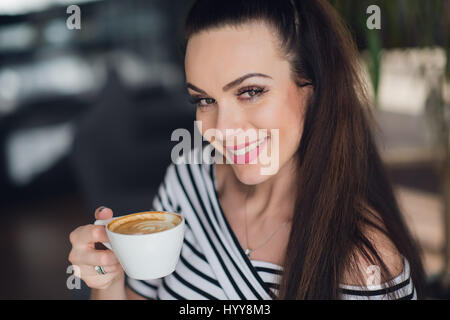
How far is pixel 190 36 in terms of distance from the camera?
Answer: 741mm

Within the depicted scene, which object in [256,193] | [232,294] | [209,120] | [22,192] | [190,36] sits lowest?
[22,192]

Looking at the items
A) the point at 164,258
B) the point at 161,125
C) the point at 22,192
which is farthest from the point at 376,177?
the point at 22,192

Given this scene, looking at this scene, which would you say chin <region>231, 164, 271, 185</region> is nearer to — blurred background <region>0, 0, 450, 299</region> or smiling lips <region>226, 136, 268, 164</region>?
smiling lips <region>226, 136, 268, 164</region>

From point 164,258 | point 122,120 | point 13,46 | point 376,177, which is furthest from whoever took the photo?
point 13,46

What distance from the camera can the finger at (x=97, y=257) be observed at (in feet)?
2.21

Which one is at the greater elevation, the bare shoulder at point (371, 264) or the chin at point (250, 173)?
the chin at point (250, 173)

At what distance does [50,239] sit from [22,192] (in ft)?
2.01

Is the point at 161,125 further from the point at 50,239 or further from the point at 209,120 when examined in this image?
the point at 209,120

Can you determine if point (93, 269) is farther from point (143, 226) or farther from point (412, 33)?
point (412, 33)

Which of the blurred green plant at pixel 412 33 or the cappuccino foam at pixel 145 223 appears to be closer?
the cappuccino foam at pixel 145 223

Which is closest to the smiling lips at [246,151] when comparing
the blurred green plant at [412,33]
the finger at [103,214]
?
the finger at [103,214]

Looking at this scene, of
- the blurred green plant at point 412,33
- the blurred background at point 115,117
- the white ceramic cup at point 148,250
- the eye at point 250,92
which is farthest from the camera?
the blurred background at point 115,117

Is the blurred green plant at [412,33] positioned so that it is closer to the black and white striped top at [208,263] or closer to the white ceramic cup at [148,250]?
the black and white striped top at [208,263]

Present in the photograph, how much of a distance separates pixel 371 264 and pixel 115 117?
1683 millimetres
